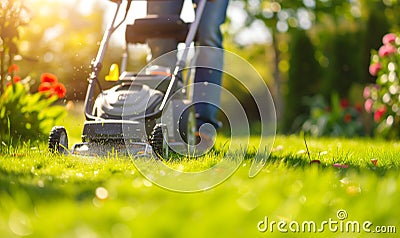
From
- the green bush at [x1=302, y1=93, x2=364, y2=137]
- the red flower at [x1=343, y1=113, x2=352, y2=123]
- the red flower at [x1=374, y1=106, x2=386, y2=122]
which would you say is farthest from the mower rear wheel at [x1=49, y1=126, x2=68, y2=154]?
the red flower at [x1=343, y1=113, x2=352, y2=123]

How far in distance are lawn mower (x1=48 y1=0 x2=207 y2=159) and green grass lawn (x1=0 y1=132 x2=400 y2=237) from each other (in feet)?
1.53

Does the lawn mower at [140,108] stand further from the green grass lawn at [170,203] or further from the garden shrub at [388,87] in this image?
the garden shrub at [388,87]

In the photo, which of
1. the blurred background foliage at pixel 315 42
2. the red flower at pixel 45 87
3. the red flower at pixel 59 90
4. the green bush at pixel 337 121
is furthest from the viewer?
the blurred background foliage at pixel 315 42

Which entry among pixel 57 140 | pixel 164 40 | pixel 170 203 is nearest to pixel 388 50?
pixel 164 40

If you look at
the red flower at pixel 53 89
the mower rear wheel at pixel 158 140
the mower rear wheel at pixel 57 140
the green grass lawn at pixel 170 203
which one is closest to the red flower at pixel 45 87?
the red flower at pixel 53 89

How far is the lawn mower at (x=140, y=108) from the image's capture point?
9.78 ft

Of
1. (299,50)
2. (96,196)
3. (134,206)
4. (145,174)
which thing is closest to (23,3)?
(145,174)

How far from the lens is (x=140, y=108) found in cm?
317

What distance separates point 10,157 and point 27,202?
1.19 meters

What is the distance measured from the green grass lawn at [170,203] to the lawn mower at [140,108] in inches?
18.3

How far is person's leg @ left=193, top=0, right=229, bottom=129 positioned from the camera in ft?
12.6

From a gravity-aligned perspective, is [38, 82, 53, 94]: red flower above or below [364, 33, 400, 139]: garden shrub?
above

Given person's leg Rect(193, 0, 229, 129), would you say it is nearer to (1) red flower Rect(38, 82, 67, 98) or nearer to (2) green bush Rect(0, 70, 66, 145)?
(2) green bush Rect(0, 70, 66, 145)

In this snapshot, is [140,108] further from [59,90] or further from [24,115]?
[59,90]
